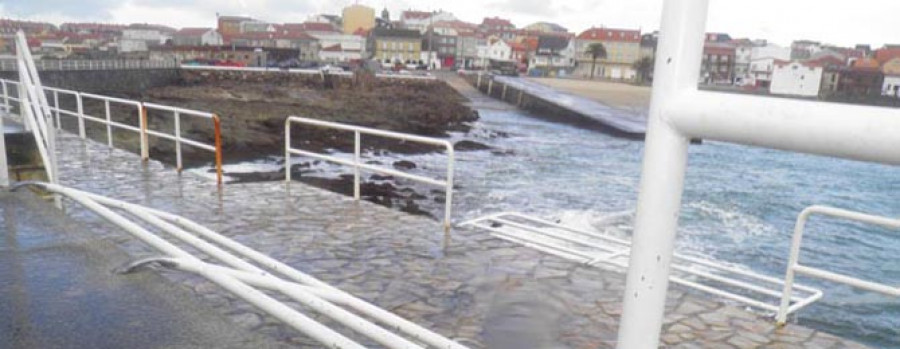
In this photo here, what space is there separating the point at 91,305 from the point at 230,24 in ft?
453

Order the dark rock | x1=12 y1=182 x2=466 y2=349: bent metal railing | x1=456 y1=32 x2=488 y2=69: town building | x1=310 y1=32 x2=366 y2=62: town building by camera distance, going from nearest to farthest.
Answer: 1. x1=12 y1=182 x2=466 y2=349: bent metal railing
2. the dark rock
3. x1=310 y1=32 x2=366 y2=62: town building
4. x1=456 y1=32 x2=488 y2=69: town building

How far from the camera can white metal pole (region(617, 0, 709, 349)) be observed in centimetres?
77

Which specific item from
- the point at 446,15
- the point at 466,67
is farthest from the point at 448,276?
the point at 446,15

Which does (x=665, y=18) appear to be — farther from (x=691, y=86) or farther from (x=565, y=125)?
(x=565, y=125)

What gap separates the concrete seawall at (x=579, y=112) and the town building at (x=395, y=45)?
34.5 m

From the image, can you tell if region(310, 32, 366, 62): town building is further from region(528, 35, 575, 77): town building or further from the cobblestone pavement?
the cobblestone pavement

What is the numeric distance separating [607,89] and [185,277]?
86.1 meters

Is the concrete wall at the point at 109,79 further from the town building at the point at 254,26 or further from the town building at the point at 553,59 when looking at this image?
the town building at the point at 553,59

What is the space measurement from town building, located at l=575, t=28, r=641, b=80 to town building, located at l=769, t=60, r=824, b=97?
10517 centimetres

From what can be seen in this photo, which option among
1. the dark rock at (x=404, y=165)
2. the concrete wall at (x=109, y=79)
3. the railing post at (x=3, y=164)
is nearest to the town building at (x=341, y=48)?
the concrete wall at (x=109, y=79)

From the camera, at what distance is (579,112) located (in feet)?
174

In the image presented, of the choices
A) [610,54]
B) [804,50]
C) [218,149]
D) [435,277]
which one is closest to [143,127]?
[218,149]

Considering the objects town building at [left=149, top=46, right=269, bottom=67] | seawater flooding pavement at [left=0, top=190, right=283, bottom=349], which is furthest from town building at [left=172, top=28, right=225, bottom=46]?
seawater flooding pavement at [left=0, top=190, right=283, bottom=349]

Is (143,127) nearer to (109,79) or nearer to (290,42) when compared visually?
(109,79)
